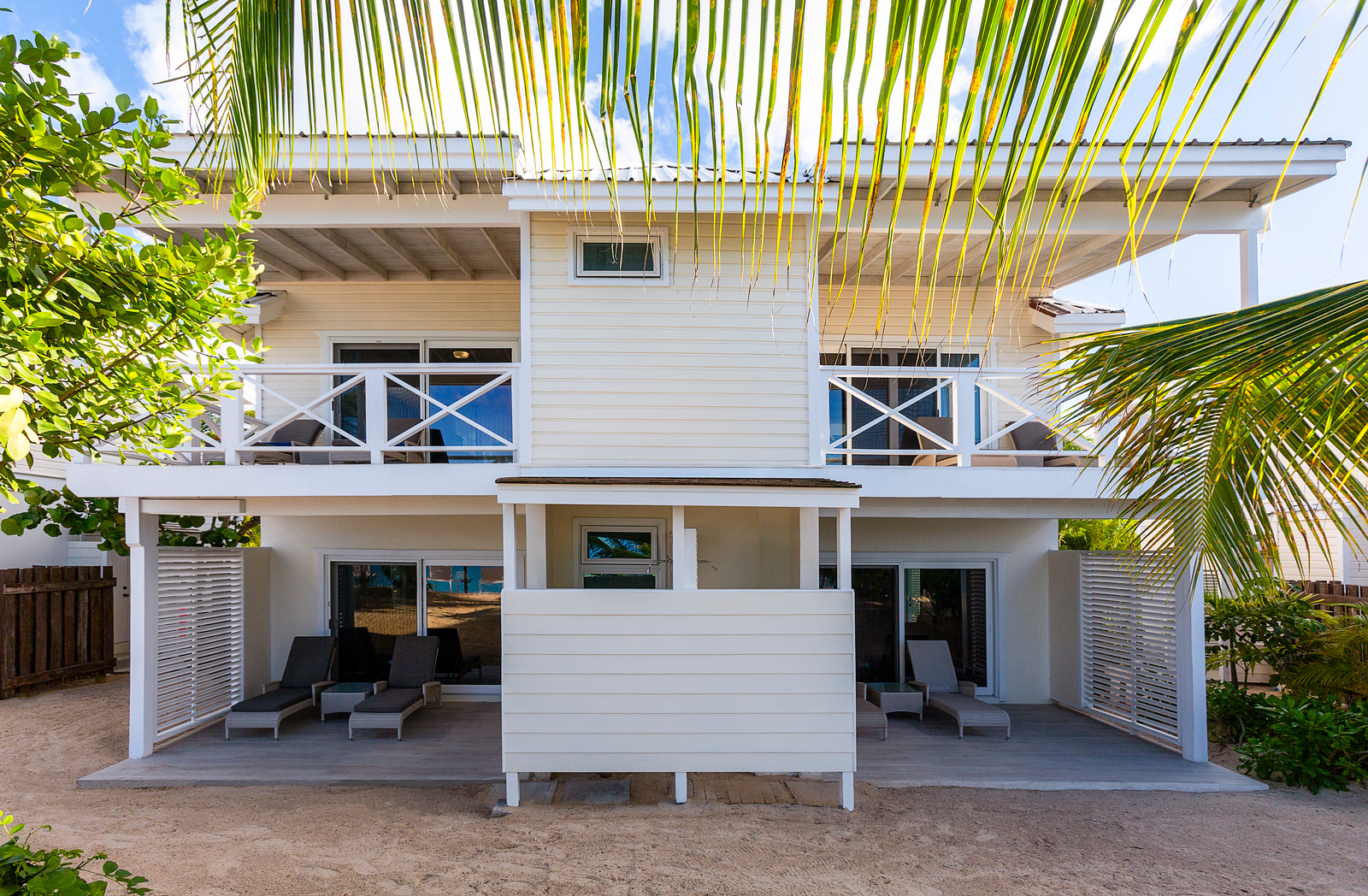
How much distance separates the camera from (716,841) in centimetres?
563

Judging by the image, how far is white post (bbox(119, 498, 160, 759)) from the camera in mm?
7355

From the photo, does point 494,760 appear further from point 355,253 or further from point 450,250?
point 355,253

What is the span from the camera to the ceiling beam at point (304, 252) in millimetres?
8445

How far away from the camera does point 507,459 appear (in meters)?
9.48

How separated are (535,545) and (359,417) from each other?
4.39 m

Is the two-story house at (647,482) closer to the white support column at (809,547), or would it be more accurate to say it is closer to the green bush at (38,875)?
the white support column at (809,547)

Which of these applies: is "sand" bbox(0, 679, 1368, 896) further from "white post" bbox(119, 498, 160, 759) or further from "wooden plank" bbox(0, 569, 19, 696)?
"wooden plank" bbox(0, 569, 19, 696)

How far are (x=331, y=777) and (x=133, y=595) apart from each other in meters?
2.61

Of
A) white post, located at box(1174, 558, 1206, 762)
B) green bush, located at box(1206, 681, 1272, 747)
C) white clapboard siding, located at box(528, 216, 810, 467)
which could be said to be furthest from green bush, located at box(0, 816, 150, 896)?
green bush, located at box(1206, 681, 1272, 747)

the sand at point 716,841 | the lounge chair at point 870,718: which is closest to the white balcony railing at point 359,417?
the sand at point 716,841

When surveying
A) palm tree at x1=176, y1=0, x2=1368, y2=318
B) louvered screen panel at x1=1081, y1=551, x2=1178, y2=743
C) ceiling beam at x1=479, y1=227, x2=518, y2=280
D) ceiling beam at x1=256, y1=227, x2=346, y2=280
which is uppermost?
ceiling beam at x1=479, y1=227, x2=518, y2=280

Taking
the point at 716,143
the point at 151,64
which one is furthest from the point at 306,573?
the point at 716,143

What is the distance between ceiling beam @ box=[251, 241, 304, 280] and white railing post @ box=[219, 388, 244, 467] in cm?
236

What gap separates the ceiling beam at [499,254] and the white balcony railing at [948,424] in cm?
398
